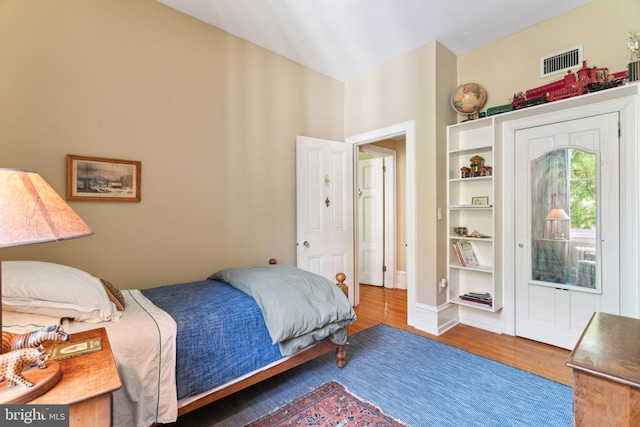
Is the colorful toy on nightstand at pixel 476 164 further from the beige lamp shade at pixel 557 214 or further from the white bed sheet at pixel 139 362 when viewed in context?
the white bed sheet at pixel 139 362

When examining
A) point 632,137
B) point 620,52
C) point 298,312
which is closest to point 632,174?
point 632,137

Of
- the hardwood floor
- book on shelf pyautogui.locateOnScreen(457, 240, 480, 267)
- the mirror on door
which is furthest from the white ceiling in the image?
the hardwood floor

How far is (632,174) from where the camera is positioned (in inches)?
91.0

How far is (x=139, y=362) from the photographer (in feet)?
4.41

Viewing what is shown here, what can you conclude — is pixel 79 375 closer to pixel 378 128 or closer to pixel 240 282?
pixel 240 282

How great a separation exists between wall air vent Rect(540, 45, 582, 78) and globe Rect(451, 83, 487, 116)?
502mm

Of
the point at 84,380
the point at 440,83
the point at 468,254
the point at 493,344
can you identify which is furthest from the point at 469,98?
the point at 84,380

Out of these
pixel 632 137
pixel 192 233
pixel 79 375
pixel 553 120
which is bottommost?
pixel 79 375

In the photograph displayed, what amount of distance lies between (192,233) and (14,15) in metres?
1.83

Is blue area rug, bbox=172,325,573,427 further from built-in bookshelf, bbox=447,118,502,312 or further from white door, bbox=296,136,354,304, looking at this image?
white door, bbox=296,136,354,304

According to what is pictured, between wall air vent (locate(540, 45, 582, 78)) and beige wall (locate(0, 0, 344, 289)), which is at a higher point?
wall air vent (locate(540, 45, 582, 78))

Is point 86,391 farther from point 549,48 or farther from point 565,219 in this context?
point 549,48

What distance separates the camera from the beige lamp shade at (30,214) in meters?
0.79

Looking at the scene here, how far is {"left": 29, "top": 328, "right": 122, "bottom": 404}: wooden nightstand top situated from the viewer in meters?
0.80
